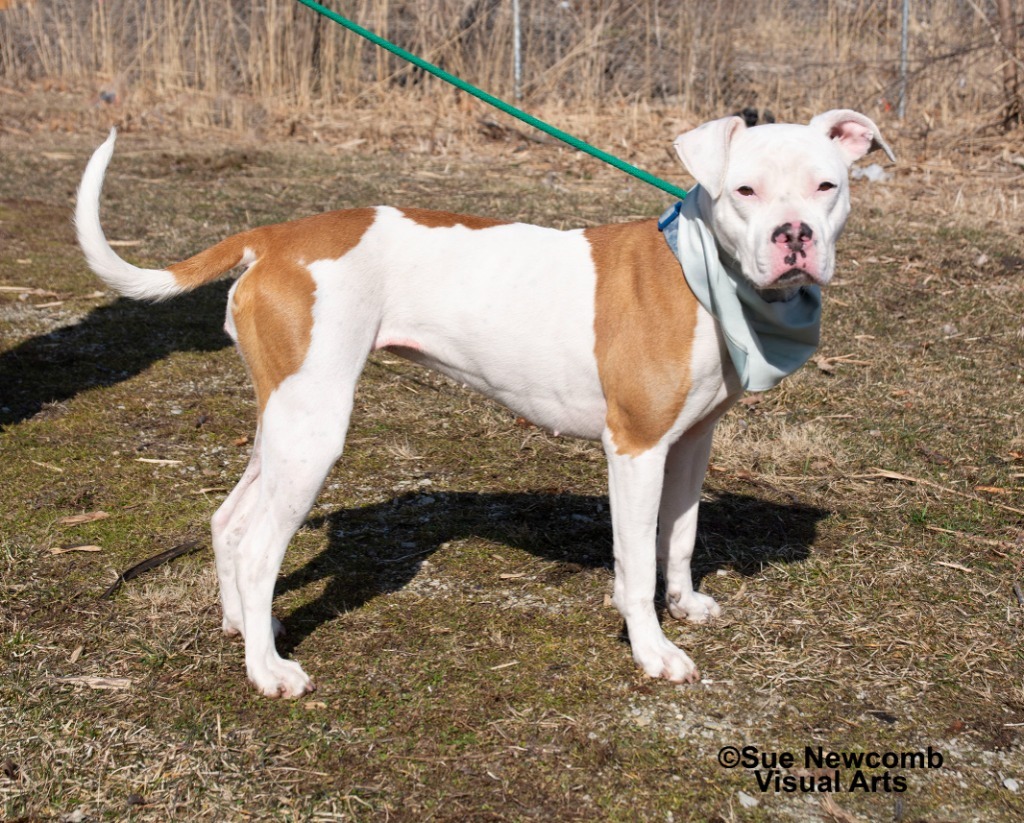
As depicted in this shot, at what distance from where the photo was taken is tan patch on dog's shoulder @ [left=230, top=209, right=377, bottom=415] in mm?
2998

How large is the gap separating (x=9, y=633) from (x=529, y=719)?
1653 millimetres

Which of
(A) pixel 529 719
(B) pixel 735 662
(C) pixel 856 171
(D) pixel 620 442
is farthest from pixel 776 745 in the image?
(C) pixel 856 171

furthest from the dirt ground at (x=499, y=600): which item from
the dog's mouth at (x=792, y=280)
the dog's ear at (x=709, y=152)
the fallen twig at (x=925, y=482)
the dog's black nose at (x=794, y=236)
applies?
the dog's ear at (x=709, y=152)

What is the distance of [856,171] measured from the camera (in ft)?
31.2

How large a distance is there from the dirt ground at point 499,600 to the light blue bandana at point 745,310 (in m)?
0.94

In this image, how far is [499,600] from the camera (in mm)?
3643

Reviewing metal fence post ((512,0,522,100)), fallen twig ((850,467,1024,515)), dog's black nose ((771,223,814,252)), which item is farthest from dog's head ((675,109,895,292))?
metal fence post ((512,0,522,100))

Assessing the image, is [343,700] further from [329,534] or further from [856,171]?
[856,171]

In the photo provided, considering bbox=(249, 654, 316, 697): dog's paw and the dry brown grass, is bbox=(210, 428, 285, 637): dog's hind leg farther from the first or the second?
the dry brown grass

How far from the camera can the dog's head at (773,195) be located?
2.70 metres

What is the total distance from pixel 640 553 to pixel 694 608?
0.53 metres

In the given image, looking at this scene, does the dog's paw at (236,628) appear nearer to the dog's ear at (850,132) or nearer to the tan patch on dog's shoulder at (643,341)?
the tan patch on dog's shoulder at (643,341)

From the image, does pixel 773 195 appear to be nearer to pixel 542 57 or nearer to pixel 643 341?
pixel 643 341

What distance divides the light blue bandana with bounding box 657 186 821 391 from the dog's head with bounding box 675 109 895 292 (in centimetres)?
5
